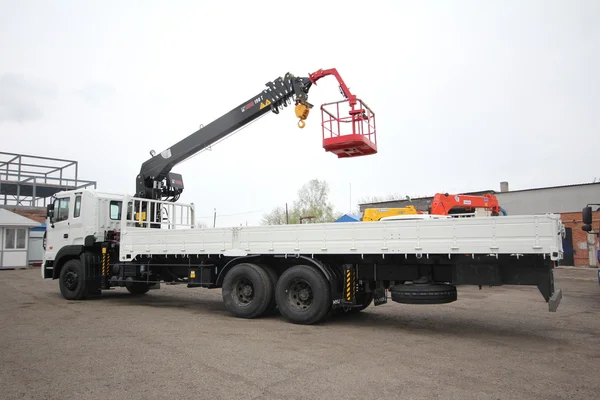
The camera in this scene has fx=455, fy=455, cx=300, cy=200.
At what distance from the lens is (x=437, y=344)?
7.05m

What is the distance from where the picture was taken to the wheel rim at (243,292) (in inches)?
373

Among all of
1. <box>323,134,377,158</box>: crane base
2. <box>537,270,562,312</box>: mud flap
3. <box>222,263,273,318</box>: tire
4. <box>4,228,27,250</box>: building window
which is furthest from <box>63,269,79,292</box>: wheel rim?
<box>4,228,27,250</box>: building window

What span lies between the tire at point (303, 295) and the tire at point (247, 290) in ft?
0.99

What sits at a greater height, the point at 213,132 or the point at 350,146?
the point at 213,132

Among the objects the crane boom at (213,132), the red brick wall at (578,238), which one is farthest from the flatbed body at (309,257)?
the red brick wall at (578,238)

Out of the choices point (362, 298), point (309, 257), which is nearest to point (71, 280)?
point (309, 257)

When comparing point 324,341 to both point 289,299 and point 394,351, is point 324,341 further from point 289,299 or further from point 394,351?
point 289,299

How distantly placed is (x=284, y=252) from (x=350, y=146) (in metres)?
2.69

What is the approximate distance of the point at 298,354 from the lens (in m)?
6.33

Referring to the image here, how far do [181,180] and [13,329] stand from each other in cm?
730

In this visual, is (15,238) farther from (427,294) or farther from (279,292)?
(427,294)

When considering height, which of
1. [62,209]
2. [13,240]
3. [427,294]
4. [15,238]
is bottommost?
[427,294]

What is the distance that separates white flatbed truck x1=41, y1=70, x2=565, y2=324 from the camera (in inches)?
284

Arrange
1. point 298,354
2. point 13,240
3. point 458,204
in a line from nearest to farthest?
point 298,354 < point 458,204 < point 13,240
